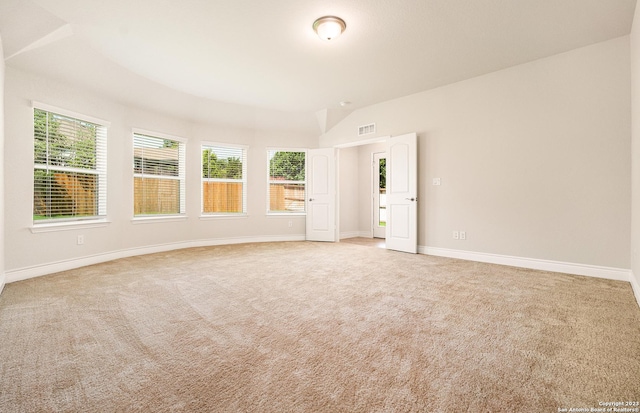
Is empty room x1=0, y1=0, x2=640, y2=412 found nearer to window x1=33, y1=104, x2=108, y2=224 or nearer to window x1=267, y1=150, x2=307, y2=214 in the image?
window x1=33, y1=104, x2=108, y2=224

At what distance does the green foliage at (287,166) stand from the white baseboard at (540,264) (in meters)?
3.57

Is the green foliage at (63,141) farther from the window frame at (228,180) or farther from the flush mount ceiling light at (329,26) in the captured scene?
the flush mount ceiling light at (329,26)

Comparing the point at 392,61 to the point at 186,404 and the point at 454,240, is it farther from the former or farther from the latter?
the point at 186,404

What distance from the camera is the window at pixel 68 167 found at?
12.5 feet

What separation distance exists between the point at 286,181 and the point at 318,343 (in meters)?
5.46

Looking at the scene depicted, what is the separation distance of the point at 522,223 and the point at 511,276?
0.93 metres

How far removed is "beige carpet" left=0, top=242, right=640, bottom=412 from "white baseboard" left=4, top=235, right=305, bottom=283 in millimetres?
344

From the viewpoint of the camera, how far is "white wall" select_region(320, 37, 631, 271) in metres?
3.46

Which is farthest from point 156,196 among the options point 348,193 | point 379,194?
point 379,194

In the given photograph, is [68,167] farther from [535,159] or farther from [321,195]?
[535,159]

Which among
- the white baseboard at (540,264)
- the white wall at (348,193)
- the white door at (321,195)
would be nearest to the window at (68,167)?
the white door at (321,195)

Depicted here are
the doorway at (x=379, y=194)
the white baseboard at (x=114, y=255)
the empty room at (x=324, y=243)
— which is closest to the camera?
the empty room at (x=324, y=243)

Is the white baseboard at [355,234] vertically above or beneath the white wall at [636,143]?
beneath

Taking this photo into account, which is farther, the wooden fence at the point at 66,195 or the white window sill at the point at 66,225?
the wooden fence at the point at 66,195
